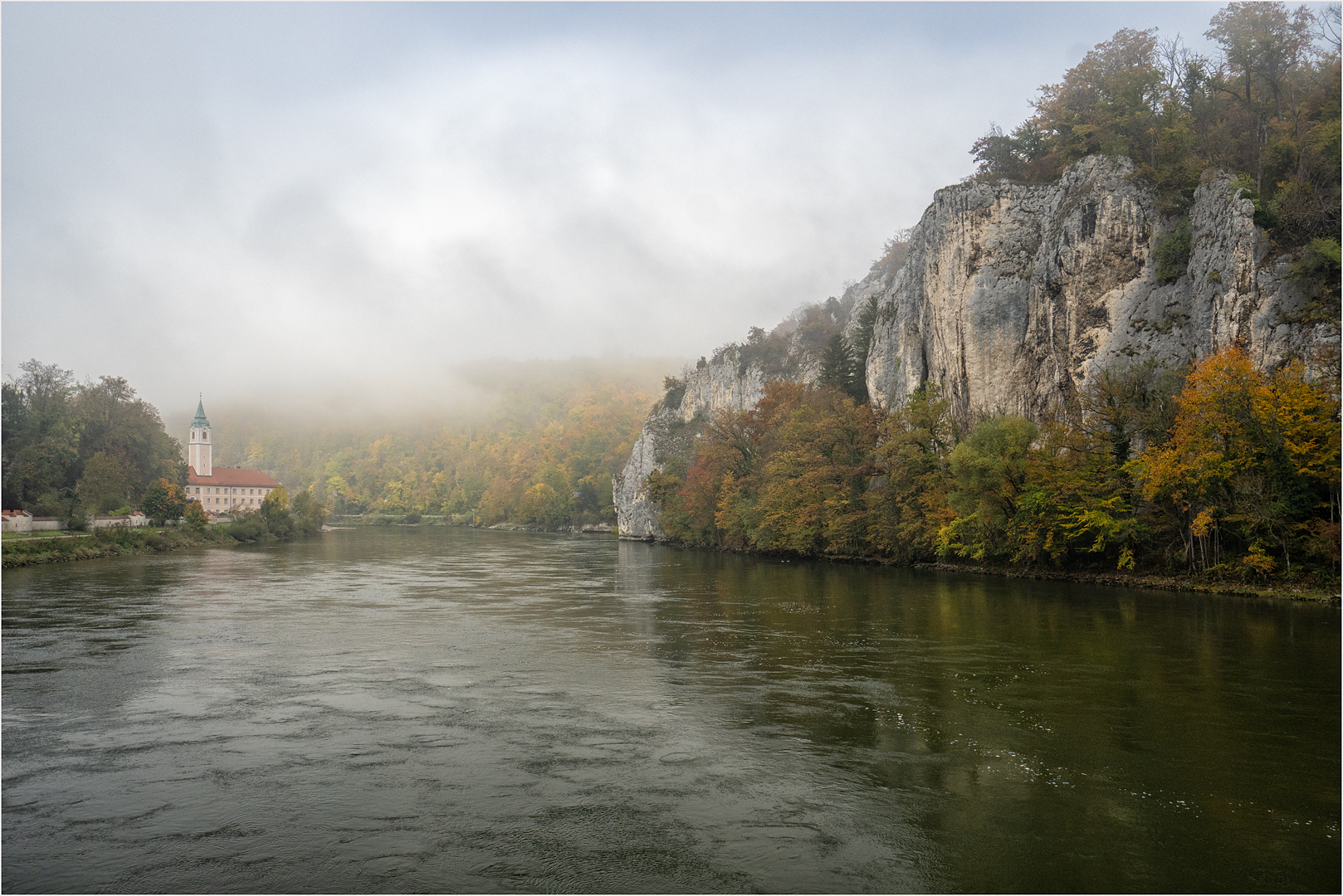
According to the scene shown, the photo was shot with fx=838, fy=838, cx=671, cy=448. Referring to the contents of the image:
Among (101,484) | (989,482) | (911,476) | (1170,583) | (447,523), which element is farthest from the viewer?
(447,523)

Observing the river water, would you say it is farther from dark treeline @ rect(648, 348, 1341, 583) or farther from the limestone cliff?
the limestone cliff

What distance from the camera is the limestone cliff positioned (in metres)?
38.5

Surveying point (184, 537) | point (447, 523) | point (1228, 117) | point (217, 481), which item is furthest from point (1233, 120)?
point (217, 481)

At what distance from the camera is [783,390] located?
240 ft

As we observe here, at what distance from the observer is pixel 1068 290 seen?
162 feet

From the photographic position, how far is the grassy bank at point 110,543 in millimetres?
48438

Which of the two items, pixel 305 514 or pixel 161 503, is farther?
pixel 305 514

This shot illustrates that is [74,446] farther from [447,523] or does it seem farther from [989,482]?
[447,523]

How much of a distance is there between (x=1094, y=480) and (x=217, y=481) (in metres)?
151

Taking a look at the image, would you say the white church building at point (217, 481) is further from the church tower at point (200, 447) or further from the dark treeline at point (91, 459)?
the dark treeline at point (91, 459)

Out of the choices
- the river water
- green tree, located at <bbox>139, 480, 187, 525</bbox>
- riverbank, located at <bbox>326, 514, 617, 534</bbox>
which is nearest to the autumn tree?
the river water

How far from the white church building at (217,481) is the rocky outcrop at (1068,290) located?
130 metres

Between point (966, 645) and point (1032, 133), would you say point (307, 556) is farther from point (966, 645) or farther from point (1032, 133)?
point (1032, 133)

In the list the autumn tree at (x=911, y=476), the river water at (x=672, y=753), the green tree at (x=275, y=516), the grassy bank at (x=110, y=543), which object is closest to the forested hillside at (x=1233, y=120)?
the autumn tree at (x=911, y=476)
